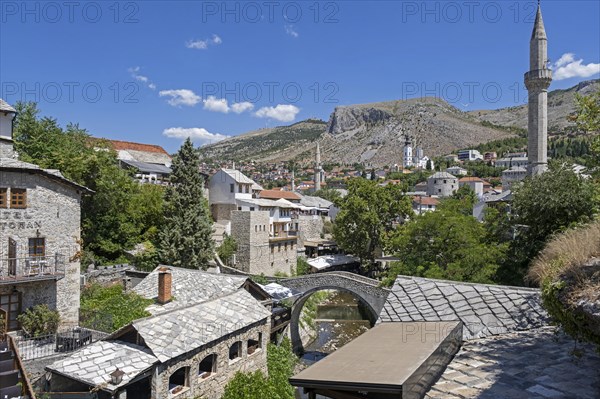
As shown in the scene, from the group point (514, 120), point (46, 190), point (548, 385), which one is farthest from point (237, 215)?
point (514, 120)

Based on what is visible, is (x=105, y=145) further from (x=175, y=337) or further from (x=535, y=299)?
(x=535, y=299)

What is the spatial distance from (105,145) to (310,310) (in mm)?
21899

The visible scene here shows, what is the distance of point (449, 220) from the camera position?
24.4 meters

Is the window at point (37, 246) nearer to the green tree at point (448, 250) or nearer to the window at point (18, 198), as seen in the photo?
the window at point (18, 198)

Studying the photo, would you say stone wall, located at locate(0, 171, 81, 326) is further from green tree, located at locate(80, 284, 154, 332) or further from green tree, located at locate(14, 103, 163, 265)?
green tree, located at locate(14, 103, 163, 265)

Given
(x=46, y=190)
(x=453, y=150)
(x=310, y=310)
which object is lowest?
(x=310, y=310)

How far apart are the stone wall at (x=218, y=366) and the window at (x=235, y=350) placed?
4.8 inches

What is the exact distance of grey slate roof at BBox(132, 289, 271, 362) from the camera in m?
13.1

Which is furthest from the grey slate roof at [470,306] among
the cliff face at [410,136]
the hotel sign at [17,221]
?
the cliff face at [410,136]

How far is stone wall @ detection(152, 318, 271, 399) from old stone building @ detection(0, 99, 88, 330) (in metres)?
7.48

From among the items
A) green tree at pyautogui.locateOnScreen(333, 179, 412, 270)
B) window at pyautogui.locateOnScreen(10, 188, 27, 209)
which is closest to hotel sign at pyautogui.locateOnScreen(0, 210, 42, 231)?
window at pyautogui.locateOnScreen(10, 188, 27, 209)

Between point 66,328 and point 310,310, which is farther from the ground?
point 66,328

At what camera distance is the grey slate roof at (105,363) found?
11617 millimetres

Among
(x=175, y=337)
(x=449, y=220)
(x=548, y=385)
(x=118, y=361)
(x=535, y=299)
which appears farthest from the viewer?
(x=449, y=220)
